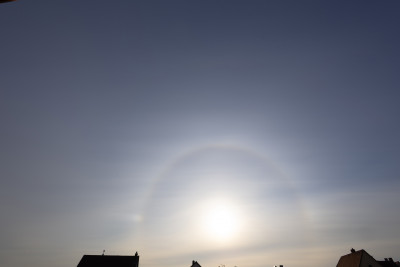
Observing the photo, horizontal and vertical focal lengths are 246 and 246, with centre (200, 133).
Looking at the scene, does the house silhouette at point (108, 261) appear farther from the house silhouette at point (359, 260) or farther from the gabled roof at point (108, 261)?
the house silhouette at point (359, 260)

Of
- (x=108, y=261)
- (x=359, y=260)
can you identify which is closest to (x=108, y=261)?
(x=108, y=261)

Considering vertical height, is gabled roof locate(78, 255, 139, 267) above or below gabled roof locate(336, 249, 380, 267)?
above

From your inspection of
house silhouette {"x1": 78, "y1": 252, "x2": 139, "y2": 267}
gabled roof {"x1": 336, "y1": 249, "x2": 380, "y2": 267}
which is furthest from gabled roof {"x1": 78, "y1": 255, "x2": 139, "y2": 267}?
gabled roof {"x1": 336, "y1": 249, "x2": 380, "y2": 267}

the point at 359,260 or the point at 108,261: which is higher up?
the point at 108,261

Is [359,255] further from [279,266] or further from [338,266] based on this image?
[279,266]

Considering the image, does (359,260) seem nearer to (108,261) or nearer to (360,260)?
(360,260)

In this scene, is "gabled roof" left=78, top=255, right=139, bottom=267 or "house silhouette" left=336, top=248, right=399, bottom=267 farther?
"gabled roof" left=78, top=255, right=139, bottom=267

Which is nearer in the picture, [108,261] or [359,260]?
[359,260]

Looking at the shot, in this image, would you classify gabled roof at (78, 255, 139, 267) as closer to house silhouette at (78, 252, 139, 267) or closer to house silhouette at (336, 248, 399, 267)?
house silhouette at (78, 252, 139, 267)
